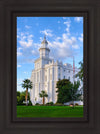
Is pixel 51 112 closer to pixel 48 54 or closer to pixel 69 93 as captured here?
pixel 69 93

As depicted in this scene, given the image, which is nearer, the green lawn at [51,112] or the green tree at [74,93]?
the green lawn at [51,112]

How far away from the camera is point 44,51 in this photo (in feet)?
39.2

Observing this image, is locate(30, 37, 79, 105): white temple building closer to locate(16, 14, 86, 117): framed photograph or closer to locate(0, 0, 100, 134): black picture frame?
locate(16, 14, 86, 117): framed photograph

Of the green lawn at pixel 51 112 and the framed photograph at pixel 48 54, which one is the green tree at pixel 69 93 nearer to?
the framed photograph at pixel 48 54

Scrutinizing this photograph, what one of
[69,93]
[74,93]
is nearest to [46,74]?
[69,93]

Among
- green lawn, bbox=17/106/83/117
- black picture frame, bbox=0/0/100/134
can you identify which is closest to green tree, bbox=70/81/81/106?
green lawn, bbox=17/106/83/117
